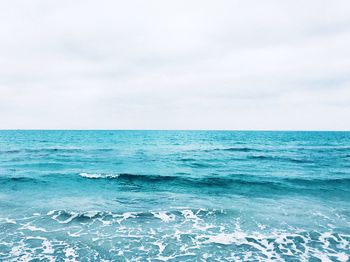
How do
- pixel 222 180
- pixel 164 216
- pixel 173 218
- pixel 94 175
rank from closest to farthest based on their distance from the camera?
pixel 173 218, pixel 164 216, pixel 222 180, pixel 94 175

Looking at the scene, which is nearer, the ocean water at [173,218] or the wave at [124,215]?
the ocean water at [173,218]

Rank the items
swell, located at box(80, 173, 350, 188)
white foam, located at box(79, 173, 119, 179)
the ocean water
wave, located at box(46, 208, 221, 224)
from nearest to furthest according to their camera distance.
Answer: the ocean water, wave, located at box(46, 208, 221, 224), swell, located at box(80, 173, 350, 188), white foam, located at box(79, 173, 119, 179)

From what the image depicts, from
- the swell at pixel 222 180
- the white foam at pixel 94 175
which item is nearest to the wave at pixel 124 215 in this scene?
the swell at pixel 222 180

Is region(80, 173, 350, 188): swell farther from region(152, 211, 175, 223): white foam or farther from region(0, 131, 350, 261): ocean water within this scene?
region(152, 211, 175, 223): white foam

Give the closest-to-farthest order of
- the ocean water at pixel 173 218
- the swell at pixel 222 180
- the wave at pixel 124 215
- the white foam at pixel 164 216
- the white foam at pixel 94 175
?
the ocean water at pixel 173 218 → the wave at pixel 124 215 → the white foam at pixel 164 216 → the swell at pixel 222 180 → the white foam at pixel 94 175

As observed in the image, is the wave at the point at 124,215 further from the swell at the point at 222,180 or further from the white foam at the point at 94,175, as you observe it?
the white foam at the point at 94,175

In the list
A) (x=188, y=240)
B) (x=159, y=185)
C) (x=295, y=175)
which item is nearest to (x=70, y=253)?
(x=188, y=240)

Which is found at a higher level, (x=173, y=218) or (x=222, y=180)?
(x=222, y=180)

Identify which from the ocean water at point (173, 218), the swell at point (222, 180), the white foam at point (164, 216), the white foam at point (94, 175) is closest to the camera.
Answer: the ocean water at point (173, 218)

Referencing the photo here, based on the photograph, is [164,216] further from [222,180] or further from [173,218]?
[222,180]

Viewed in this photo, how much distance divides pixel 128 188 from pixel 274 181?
13394 mm

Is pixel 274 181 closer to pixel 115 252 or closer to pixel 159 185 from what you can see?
pixel 159 185

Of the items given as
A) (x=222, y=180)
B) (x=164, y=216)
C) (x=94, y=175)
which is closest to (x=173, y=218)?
(x=164, y=216)

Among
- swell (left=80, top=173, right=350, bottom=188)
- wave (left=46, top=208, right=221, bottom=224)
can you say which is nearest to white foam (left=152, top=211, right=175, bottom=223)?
wave (left=46, top=208, right=221, bottom=224)
